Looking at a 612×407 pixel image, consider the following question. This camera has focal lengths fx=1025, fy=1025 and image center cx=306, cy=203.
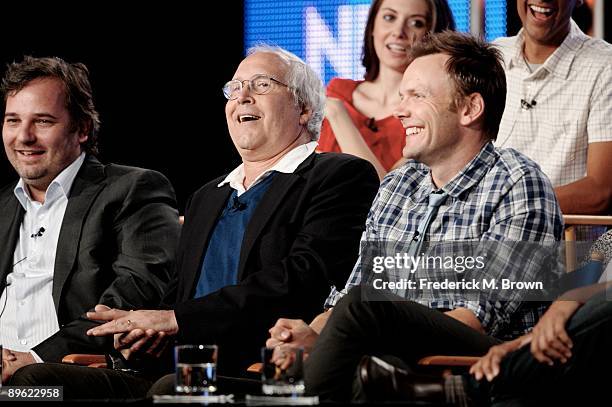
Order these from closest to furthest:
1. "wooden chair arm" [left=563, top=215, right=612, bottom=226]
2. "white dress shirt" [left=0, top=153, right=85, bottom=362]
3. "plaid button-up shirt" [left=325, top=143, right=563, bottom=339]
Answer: "plaid button-up shirt" [left=325, top=143, right=563, bottom=339], "wooden chair arm" [left=563, top=215, right=612, bottom=226], "white dress shirt" [left=0, top=153, right=85, bottom=362]

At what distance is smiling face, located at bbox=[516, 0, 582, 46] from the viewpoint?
12.0 feet

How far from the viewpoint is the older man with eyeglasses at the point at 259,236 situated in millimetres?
2799

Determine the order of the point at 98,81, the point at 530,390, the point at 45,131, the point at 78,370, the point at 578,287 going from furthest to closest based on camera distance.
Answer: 1. the point at 98,81
2. the point at 45,131
3. the point at 78,370
4. the point at 578,287
5. the point at 530,390

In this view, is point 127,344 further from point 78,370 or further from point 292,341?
point 292,341

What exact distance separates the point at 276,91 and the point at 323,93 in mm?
185

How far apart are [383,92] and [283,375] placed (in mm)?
2198

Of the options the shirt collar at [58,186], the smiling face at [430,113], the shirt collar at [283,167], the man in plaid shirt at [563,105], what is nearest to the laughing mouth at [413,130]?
the smiling face at [430,113]

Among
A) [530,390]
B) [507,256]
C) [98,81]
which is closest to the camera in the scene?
[530,390]

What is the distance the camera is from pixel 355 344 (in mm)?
2217

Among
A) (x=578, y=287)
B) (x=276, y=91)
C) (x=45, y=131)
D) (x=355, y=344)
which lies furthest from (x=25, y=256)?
(x=578, y=287)

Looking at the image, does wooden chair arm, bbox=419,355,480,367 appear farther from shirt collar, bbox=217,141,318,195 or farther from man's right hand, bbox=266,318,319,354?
shirt collar, bbox=217,141,318,195

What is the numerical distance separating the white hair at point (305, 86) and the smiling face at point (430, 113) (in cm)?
51

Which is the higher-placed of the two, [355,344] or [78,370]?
[355,344]

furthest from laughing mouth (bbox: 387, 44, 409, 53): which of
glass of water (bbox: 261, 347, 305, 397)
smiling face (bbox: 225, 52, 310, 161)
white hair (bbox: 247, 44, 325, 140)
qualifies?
glass of water (bbox: 261, 347, 305, 397)
